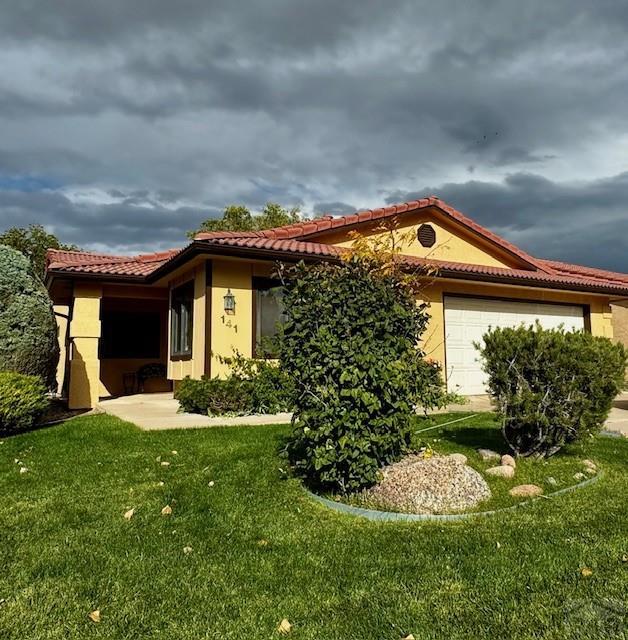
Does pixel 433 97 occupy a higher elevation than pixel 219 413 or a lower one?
higher

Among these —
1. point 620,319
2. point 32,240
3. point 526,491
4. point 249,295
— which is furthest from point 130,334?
point 32,240

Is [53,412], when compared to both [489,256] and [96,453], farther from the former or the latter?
[489,256]

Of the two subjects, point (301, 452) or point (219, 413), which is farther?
point (219, 413)

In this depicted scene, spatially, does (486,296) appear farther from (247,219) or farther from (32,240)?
(32,240)

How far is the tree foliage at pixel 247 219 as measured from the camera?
3048 cm

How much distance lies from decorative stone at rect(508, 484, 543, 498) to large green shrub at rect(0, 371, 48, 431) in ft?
21.1

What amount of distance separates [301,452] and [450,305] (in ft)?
26.9

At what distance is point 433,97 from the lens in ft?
38.6

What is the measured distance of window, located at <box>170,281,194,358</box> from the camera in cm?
1116

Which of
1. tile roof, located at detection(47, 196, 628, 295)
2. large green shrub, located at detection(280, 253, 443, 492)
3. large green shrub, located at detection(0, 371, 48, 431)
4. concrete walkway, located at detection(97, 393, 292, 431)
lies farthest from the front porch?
large green shrub, located at detection(280, 253, 443, 492)

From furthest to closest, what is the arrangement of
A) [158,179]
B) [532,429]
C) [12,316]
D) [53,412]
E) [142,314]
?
[158,179], [142,314], [53,412], [12,316], [532,429]

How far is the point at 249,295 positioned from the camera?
9992mm

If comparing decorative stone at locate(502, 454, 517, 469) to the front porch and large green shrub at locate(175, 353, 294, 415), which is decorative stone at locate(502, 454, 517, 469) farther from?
the front porch

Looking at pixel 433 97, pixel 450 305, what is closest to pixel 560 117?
pixel 433 97
